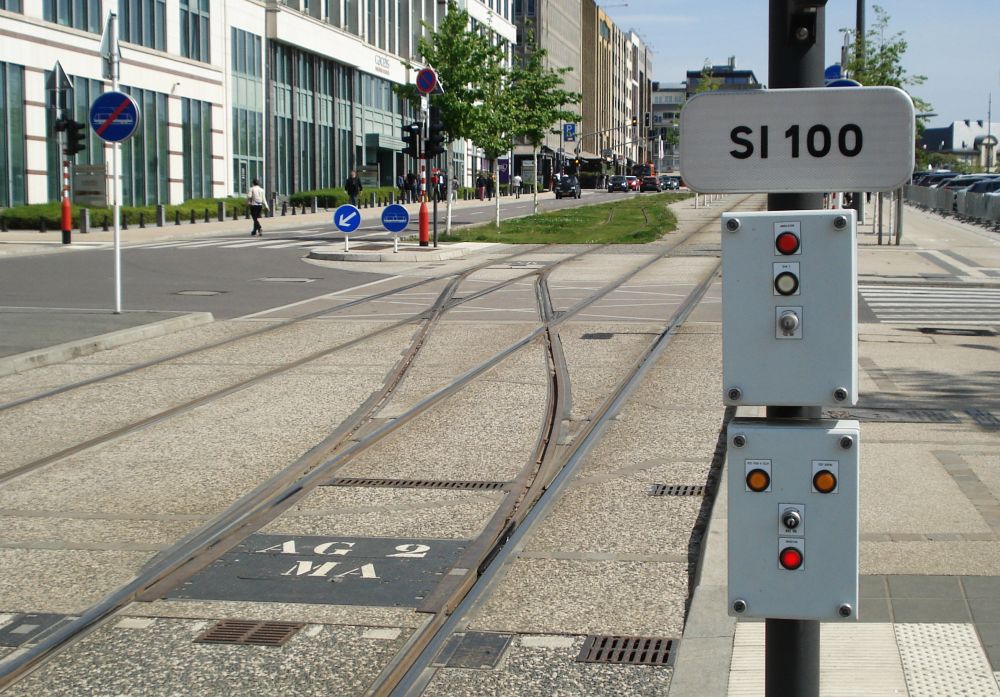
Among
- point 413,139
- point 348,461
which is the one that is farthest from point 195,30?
point 348,461

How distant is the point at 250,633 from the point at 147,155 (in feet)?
159

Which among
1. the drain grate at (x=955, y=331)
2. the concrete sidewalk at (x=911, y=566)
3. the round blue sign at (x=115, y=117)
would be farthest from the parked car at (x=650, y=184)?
the concrete sidewalk at (x=911, y=566)


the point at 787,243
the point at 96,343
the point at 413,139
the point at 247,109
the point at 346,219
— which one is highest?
the point at 247,109

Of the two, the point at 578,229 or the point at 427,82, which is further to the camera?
the point at 578,229

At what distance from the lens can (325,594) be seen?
620 cm

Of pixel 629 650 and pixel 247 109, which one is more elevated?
pixel 247 109

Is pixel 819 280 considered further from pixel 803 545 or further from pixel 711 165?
pixel 803 545

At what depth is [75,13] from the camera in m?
46.1

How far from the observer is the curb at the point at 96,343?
45.2ft

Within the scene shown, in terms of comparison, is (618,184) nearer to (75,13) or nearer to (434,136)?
(75,13)

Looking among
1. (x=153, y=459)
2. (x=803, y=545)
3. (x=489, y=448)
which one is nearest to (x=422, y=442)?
(x=489, y=448)

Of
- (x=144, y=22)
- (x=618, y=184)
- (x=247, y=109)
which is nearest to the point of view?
(x=144, y=22)

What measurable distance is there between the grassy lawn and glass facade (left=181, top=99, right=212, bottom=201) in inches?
565

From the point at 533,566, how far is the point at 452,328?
10.9m
